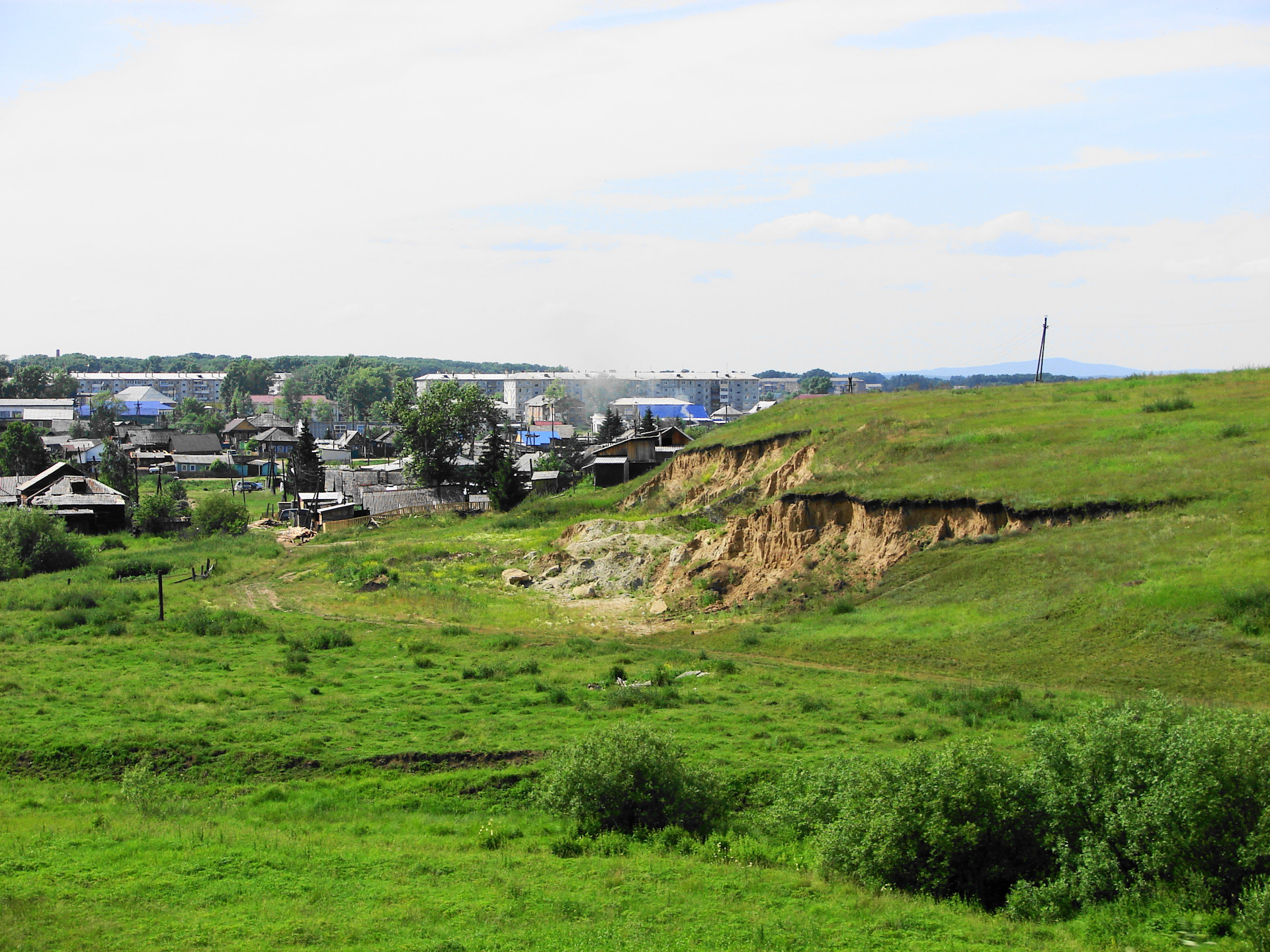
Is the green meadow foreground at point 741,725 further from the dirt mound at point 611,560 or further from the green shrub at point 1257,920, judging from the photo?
the dirt mound at point 611,560

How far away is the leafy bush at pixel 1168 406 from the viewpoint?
46938 millimetres

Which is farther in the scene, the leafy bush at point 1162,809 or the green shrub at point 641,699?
the green shrub at point 641,699

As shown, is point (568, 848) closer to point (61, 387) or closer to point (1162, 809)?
point (1162, 809)

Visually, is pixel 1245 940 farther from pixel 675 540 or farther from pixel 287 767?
pixel 675 540

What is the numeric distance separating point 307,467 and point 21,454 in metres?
29.7

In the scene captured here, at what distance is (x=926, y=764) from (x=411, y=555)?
135ft

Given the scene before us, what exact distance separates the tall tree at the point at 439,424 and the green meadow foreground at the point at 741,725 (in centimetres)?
3081

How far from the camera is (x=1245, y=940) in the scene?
13.7 m

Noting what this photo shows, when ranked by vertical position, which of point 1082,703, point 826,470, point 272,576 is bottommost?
point 272,576

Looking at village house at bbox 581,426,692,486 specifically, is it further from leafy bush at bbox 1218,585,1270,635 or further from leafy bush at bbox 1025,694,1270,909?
leafy bush at bbox 1025,694,1270,909

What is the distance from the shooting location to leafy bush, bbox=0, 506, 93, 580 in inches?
2153

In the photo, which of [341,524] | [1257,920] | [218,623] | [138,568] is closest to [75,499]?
[341,524]

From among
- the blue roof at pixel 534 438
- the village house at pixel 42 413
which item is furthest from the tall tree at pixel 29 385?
the blue roof at pixel 534 438

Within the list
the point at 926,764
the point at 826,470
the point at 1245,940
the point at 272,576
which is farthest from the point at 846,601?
the point at 272,576
